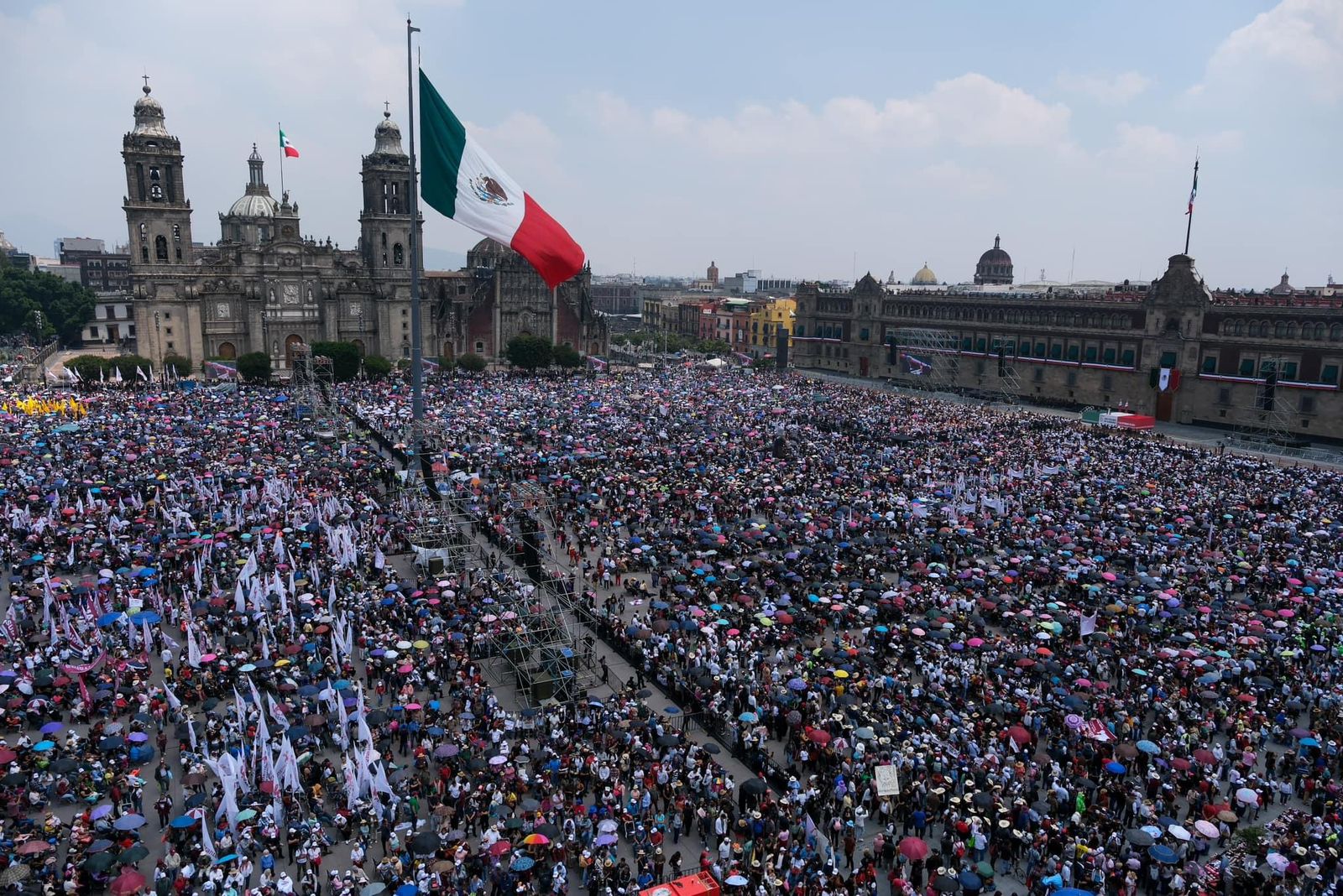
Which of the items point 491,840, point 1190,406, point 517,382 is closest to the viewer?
point 491,840

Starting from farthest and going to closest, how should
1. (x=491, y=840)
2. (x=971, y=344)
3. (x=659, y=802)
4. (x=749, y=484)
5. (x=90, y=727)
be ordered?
(x=971, y=344)
(x=749, y=484)
(x=90, y=727)
(x=659, y=802)
(x=491, y=840)

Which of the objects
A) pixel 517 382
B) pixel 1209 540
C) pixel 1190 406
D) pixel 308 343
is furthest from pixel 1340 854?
pixel 308 343

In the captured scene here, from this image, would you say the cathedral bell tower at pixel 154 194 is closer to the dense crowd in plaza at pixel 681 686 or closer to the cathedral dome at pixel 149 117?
the cathedral dome at pixel 149 117

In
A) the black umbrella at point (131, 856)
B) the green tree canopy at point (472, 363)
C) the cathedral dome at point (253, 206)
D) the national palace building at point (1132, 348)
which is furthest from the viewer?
the cathedral dome at point (253, 206)

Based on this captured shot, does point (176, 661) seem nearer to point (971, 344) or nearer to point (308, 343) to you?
point (308, 343)

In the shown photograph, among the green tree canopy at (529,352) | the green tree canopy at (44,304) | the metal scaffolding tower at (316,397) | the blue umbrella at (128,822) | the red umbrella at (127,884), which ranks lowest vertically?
the red umbrella at (127,884)

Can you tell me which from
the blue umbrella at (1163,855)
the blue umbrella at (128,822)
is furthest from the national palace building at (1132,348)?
the blue umbrella at (128,822)

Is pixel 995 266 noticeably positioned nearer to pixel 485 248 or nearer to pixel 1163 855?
pixel 485 248
